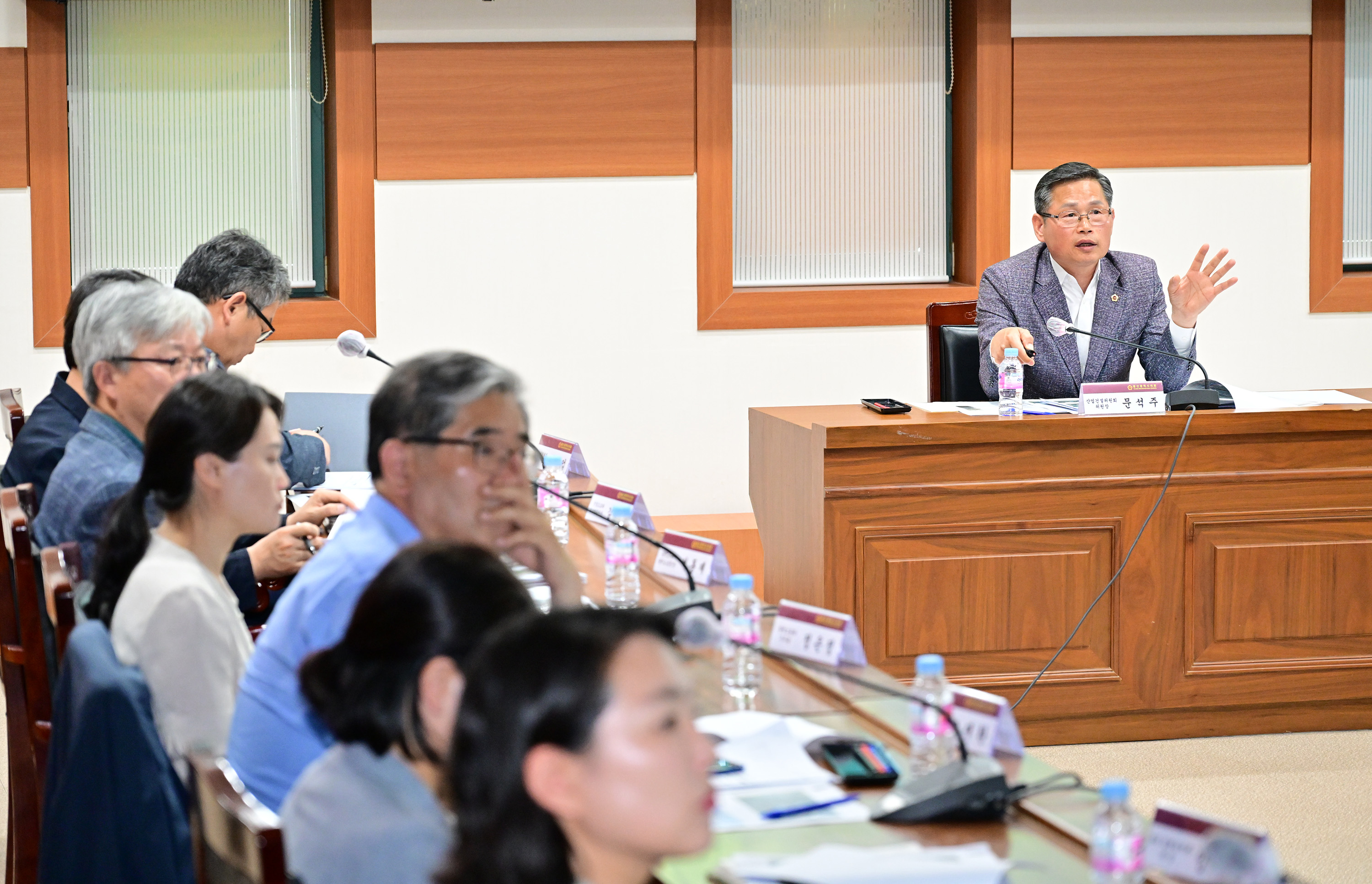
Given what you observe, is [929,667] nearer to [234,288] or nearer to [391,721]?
[391,721]

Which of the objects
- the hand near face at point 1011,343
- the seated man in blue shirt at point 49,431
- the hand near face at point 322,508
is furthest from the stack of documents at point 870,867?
the hand near face at point 1011,343

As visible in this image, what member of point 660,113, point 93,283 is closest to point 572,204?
point 660,113

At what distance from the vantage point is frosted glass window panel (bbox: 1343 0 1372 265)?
6.19 meters

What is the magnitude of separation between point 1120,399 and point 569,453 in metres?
1.41

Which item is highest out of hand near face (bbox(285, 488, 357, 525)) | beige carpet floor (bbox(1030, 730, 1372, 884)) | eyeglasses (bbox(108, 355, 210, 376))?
eyeglasses (bbox(108, 355, 210, 376))

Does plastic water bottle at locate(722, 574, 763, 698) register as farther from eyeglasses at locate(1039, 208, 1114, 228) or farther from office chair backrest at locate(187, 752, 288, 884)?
eyeglasses at locate(1039, 208, 1114, 228)

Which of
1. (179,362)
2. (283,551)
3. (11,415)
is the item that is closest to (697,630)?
Answer: (283,551)

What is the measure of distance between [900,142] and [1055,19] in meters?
0.76

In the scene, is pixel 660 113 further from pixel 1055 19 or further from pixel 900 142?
pixel 1055 19

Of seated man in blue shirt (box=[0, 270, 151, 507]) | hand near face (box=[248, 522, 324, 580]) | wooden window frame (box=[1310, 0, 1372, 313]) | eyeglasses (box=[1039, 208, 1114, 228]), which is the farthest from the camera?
wooden window frame (box=[1310, 0, 1372, 313])

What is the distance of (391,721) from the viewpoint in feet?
4.41

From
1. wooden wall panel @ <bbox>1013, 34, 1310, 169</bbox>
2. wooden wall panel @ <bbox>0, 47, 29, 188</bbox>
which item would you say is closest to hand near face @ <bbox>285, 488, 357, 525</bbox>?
wooden wall panel @ <bbox>0, 47, 29, 188</bbox>

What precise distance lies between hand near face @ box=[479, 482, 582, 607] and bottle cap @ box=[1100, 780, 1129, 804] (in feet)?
2.64

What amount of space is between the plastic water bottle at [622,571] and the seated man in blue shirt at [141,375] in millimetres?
579
